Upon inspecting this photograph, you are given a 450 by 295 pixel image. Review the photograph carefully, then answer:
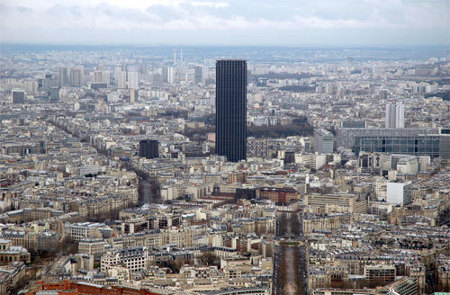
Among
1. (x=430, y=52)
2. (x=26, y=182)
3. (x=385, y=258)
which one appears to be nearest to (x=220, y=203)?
(x=26, y=182)

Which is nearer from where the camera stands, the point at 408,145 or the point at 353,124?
the point at 408,145

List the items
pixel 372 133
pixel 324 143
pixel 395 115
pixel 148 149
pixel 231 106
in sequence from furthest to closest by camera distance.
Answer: pixel 395 115
pixel 231 106
pixel 372 133
pixel 324 143
pixel 148 149

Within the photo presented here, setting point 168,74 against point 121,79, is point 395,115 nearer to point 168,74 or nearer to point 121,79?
point 121,79

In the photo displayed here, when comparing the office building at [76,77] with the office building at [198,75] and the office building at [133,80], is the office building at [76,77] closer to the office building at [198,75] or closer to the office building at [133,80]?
the office building at [133,80]

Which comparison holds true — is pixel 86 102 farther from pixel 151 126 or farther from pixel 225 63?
pixel 225 63

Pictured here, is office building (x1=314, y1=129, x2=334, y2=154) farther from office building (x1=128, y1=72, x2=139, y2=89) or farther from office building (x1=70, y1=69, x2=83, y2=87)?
office building (x1=128, y1=72, x2=139, y2=89)

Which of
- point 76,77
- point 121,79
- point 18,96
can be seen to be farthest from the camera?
point 121,79

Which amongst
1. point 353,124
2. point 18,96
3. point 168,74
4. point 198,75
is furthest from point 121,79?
point 353,124
